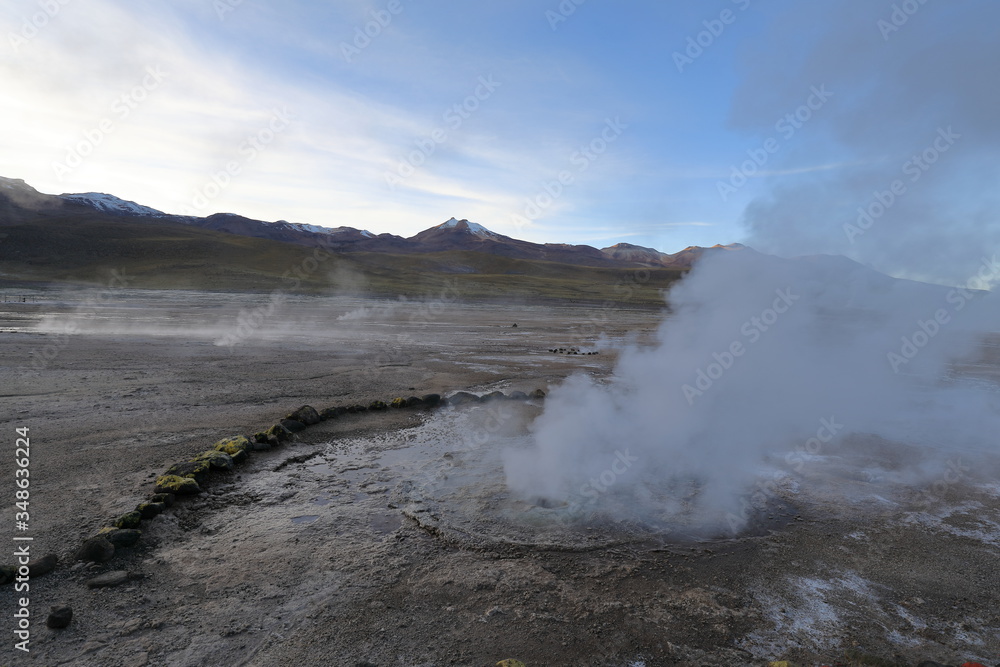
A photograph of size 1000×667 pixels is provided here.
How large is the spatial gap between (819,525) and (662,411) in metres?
3.84

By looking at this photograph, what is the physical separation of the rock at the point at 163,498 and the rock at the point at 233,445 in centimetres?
131

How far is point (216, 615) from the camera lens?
3738 mm

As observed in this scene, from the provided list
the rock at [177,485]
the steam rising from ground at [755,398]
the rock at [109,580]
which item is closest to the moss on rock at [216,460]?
the rock at [177,485]

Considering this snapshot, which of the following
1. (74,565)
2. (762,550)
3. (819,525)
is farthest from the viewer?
(819,525)

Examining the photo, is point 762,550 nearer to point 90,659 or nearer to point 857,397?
point 90,659

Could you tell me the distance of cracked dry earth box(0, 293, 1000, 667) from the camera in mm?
3521

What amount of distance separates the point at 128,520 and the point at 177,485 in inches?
33.7

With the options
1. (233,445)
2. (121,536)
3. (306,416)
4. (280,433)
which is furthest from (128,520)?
(306,416)

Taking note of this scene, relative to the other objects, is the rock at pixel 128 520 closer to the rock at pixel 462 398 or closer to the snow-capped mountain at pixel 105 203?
the rock at pixel 462 398

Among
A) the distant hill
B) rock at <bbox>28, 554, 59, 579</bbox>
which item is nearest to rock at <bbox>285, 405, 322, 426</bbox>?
rock at <bbox>28, 554, 59, 579</bbox>

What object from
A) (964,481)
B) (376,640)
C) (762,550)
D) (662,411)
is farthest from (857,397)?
(376,640)

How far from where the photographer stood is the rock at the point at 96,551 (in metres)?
4.36

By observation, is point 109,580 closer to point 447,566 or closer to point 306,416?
point 447,566

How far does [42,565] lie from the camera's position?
13.6ft
